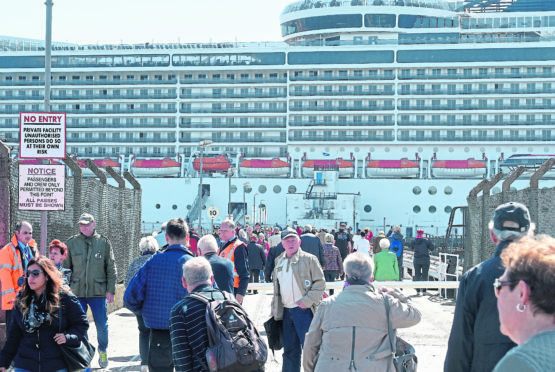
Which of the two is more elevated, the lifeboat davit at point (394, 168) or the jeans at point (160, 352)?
the lifeboat davit at point (394, 168)

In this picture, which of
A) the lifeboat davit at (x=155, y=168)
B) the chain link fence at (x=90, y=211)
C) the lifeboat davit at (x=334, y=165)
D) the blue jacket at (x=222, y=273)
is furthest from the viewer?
the lifeboat davit at (x=155, y=168)

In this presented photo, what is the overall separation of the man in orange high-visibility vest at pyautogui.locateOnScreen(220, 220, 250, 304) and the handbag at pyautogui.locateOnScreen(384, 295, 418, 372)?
377cm

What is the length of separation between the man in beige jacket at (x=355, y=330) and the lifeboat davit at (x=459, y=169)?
53274 millimetres

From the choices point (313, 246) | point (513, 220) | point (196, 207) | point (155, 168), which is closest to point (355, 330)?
point (513, 220)

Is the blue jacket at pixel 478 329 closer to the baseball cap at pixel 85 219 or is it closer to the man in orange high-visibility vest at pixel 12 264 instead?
the man in orange high-visibility vest at pixel 12 264

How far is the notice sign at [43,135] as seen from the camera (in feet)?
31.5

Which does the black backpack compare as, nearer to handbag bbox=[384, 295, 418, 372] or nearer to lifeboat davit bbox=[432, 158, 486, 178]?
handbag bbox=[384, 295, 418, 372]

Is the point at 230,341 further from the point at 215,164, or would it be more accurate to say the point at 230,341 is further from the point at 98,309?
the point at 215,164

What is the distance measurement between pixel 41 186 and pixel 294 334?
9.83ft

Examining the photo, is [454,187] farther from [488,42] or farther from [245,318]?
[245,318]

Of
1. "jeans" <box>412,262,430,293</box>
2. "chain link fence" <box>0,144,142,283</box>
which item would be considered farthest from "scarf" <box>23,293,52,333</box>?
"jeans" <box>412,262,430,293</box>

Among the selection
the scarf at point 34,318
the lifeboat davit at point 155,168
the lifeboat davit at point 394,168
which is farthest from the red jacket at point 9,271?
the lifeboat davit at point 155,168

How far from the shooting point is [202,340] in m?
5.29

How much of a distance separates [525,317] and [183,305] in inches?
111
